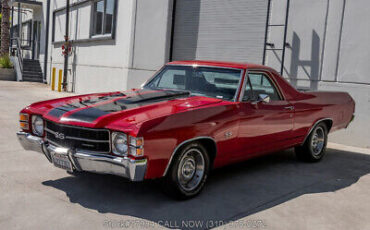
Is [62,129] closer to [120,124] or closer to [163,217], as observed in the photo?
[120,124]

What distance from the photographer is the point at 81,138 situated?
160 inches

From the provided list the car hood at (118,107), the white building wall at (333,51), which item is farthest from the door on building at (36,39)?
the car hood at (118,107)

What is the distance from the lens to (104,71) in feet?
51.0

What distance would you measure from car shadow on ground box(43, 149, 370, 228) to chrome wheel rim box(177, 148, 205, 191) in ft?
0.58

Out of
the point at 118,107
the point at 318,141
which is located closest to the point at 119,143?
the point at 118,107

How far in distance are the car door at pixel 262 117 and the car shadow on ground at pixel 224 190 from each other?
0.45m

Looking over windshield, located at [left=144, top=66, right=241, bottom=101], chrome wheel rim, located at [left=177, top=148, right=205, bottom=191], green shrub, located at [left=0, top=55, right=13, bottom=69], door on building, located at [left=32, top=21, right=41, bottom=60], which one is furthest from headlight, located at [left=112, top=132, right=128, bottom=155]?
door on building, located at [left=32, top=21, right=41, bottom=60]

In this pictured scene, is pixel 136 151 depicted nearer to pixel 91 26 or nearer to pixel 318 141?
pixel 318 141

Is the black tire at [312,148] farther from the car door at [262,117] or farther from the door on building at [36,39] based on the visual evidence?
the door on building at [36,39]

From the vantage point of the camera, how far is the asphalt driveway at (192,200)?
3828 mm

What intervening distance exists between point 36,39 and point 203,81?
2360 cm

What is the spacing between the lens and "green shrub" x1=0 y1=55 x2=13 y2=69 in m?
23.1

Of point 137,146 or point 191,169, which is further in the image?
point 191,169

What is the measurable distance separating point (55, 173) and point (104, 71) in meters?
10.7
